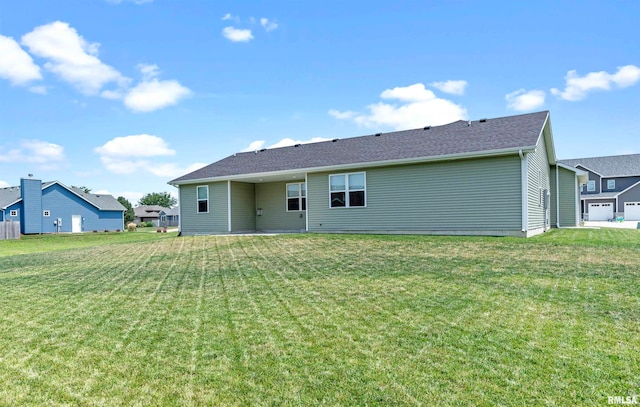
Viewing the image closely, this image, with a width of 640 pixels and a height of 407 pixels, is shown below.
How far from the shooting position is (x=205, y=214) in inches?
733

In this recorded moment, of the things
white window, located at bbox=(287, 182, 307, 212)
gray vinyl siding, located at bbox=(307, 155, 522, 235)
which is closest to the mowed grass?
gray vinyl siding, located at bbox=(307, 155, 522, 235)

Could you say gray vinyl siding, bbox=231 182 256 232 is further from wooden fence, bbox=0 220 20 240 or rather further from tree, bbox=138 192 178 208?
tree, bbox=138 192 178 208

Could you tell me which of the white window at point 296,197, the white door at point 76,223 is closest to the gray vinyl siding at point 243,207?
the white window at point 296,197

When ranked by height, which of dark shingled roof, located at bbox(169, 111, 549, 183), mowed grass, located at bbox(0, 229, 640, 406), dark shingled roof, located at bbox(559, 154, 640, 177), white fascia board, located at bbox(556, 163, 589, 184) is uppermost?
dark shingled roof, located at bbox(559, 154, 640, 177)

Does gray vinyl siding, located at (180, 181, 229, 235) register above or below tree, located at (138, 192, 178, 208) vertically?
below

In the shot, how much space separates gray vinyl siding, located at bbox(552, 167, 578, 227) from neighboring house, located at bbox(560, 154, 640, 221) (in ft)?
69.2

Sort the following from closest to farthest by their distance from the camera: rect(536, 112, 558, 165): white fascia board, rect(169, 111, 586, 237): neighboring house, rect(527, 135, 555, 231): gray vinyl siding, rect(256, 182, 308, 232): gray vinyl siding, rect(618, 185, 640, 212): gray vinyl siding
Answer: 1. rect(169, 111, 586, 237): neighboring house
2. rect(527, 135, 555, 231): gray vinyl siding
3. rect(536, 112, 558, 165): white fascia board
4. rect(256, 182, 308, 232): gray vinyl siding
5. rect(618, 185, 640, 212): gray vinyl siding

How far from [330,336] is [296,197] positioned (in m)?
14.5

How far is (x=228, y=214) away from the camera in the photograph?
17.8 metres

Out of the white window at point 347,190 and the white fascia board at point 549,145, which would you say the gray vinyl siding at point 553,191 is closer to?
the white fascia board at point 549,145

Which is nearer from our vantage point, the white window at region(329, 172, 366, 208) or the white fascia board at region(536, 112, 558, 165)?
the white fascia board at region(536, 112, 558, 165)

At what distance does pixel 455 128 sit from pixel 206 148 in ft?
49.7

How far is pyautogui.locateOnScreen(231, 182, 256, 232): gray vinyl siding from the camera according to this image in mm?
17984

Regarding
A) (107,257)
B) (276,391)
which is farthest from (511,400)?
(107,257)
